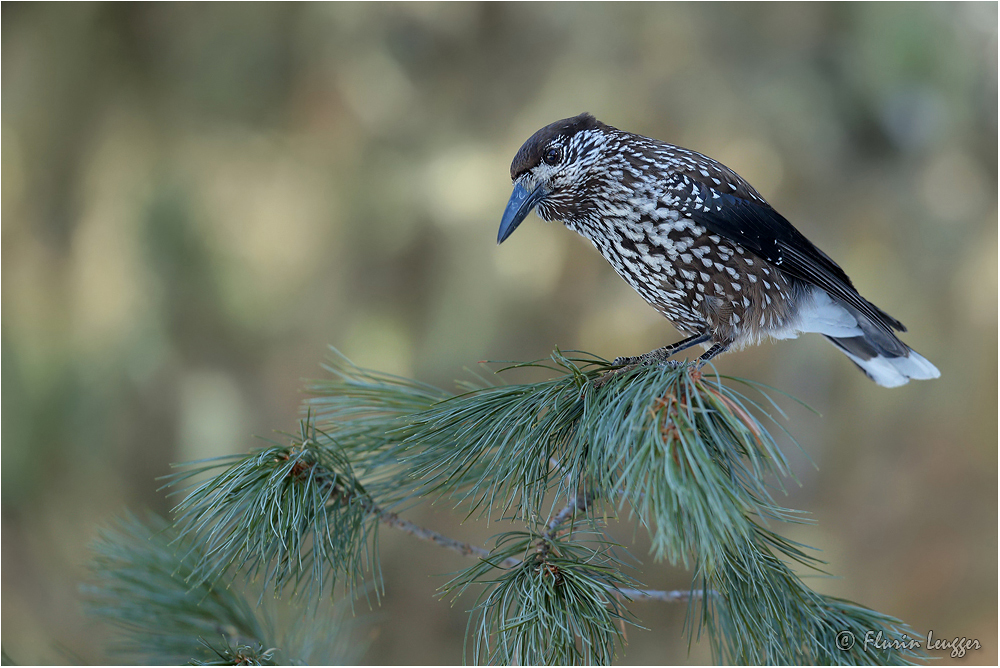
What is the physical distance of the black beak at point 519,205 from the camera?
119 cm

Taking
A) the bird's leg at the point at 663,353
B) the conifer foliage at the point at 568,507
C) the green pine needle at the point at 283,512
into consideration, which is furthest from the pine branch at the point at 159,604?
the bird's leg at the point at 663,353

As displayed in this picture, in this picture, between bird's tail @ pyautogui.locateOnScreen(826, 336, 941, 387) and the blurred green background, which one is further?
the blurred green background

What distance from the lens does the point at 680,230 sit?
1178 millimetres

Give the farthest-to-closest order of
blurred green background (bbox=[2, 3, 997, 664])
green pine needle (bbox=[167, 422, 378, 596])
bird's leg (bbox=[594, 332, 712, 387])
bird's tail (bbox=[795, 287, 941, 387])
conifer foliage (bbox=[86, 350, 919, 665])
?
blurred green background (bbox=[2, 3, 997, 664]), bird's tail (bbox=[795, 287, 941, 387]), bird's leg (bbox=[594, 332, 712, 387]), green pine needle (bbox=[167, 422, 378, 596]), conifer foliage (bbox=[86, 350, 919, 665])

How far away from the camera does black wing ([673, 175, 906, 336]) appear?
3.89ft

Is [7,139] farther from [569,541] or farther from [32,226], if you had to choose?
[569,541]

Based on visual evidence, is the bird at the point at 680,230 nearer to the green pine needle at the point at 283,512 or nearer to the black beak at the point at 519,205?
the black beak at the point at 519,205

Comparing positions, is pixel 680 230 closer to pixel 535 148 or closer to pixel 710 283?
pixel 710 283

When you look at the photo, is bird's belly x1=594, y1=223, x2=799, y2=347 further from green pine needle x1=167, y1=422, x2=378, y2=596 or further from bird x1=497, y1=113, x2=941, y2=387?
green pine needle x1=167, y1=422, x2=378, y2=596

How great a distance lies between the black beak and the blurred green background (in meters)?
0.74

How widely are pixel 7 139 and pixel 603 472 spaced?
76.4 inches

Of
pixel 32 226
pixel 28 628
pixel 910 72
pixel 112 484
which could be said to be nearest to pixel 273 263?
pixel 32 226

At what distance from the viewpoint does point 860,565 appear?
2307mm

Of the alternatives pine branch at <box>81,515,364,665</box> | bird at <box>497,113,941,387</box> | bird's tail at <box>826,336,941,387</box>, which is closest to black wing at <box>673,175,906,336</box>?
bird at <box>497,113,941,387</box>
